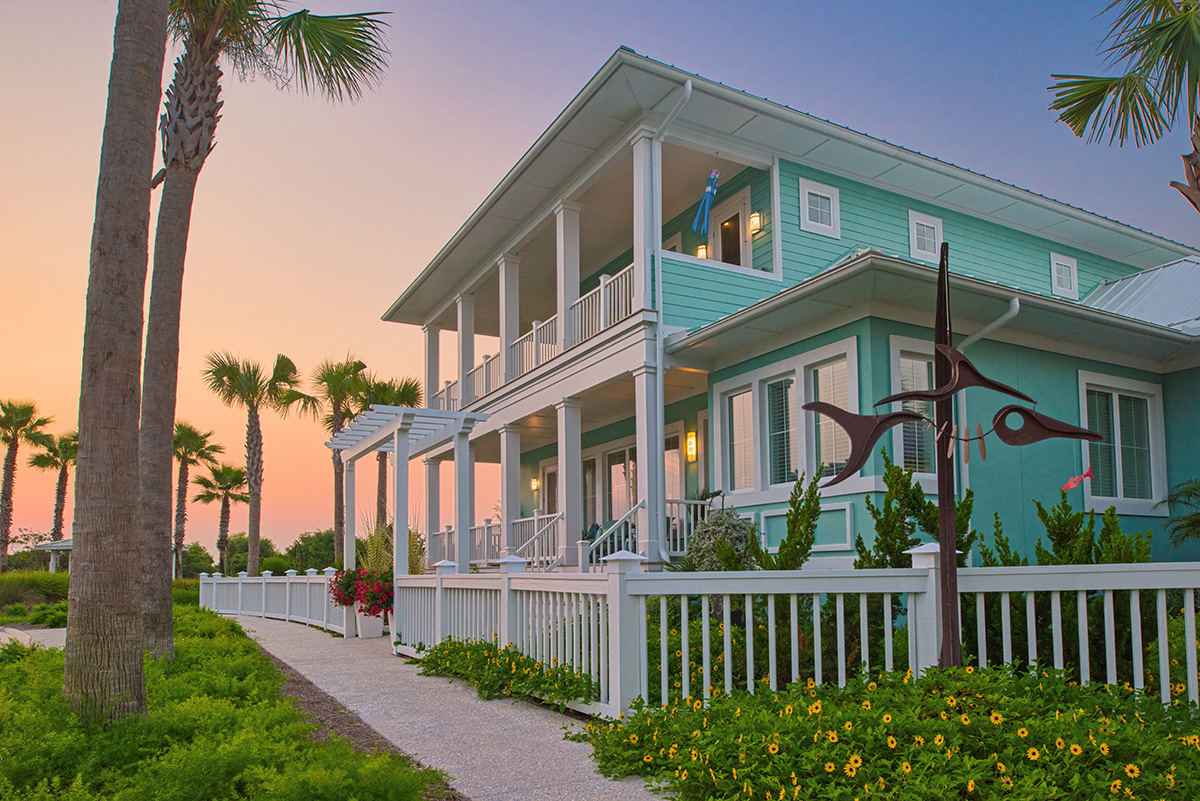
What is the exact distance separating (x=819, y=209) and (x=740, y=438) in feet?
12.2

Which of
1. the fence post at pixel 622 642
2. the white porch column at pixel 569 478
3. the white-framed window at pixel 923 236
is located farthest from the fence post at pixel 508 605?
A: the white-framed window at pixel 923 236

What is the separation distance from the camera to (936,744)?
3594mm

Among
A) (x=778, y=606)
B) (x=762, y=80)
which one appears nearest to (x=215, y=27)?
(x=778, y=606)

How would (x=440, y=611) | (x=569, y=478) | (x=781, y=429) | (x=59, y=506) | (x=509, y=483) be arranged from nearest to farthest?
1. (x=440, y=611)
2. (x=781, y=429)
3. (x=569, y=478)
4. (x=509, y=483)
5. (x=59, y=506)

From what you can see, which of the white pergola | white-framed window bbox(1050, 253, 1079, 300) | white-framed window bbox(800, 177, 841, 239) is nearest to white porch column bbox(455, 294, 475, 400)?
the white pergola

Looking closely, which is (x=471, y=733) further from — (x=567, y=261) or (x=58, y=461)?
(x=58, y=461)

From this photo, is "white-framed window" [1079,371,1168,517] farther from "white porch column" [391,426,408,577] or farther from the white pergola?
"white porch column" [391,426,408,577]

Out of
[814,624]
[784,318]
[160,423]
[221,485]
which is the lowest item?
[814,624]

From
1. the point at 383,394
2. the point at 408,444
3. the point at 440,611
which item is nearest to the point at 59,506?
the point at 383,394

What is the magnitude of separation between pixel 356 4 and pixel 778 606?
25.2 feet

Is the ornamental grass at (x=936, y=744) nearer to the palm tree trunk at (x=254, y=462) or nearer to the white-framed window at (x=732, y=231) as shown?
the white-framed window at (x=732, y=231)

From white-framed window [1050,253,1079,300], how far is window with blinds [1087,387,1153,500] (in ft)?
13.8

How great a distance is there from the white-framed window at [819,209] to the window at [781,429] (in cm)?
295

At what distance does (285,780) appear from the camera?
3.33 metres
